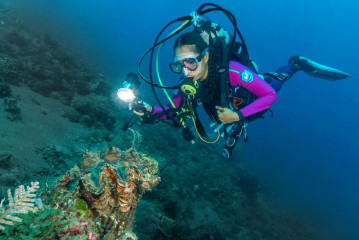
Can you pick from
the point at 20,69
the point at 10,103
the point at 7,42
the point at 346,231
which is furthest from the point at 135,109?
the point at 346,231

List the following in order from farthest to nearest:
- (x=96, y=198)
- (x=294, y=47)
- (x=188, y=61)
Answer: (x=294, y=47) → (x=188, y=61) → (x=96, y=198)

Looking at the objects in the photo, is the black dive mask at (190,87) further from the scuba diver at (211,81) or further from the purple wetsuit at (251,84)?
the purple wetsuit at (251,84)

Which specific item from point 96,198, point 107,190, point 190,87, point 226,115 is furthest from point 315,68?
point 96,198

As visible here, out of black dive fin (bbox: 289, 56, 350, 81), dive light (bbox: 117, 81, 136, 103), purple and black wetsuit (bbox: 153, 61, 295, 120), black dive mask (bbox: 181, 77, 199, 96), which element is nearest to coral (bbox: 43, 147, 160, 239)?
dive light (bbox: 117, 81, 136, 103)

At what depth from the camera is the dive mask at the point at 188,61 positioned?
3863mm

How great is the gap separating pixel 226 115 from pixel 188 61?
137 centimetres

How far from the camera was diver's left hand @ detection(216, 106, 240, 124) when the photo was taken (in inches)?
155

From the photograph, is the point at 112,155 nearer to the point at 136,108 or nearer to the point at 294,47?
the point at 136,108

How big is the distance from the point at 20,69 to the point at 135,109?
7.25 m

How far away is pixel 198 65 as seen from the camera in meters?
4.01

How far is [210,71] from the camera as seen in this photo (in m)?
4.28

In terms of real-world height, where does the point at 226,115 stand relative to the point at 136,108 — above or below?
above

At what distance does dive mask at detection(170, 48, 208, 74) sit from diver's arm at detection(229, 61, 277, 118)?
86 centimetres

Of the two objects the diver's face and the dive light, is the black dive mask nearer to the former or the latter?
the diver's face
